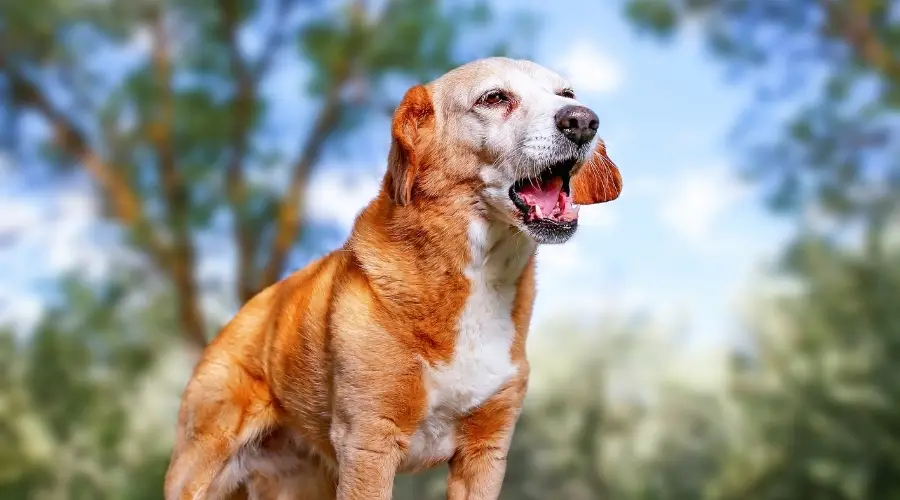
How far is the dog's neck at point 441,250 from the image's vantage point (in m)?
2.53

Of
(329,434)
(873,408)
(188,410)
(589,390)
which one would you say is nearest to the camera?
(329,434)

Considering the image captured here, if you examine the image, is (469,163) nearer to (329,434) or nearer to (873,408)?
(329,434)

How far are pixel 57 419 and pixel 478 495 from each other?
3.92 m

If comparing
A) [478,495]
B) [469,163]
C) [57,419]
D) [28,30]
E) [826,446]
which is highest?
[28,30]

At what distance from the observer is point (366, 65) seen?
615 cm

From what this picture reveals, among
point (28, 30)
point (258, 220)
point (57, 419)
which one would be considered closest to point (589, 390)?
point (258, 220)

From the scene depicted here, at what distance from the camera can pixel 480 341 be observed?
259 centimetres

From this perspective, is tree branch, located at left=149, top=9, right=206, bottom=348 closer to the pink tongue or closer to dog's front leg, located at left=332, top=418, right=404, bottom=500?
dog's front leg, located at left=332, top=418, right=404, bottom=500

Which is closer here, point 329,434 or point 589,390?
point 329,434

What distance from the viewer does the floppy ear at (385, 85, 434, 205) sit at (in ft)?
8.30

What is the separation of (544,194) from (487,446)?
2.36 ft

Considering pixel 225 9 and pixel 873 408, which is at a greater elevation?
pixel 225 9

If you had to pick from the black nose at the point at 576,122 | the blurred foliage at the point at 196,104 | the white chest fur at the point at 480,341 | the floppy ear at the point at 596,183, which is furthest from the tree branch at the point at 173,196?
the black nose at the point at 576,122

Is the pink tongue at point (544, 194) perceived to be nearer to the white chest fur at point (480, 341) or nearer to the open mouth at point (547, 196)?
the open mouth at point (547, 196)
